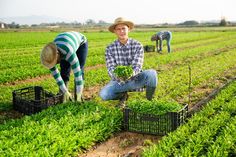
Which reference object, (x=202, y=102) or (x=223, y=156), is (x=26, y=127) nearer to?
(x=223, y=156)

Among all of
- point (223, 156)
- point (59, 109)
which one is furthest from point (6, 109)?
point (223, 156)

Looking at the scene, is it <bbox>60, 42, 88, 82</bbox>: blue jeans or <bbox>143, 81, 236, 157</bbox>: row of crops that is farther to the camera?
<bbox>60, 42, 88, 82</bbox>: blue jeans

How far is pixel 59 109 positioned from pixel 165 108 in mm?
1989

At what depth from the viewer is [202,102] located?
8.23 metres

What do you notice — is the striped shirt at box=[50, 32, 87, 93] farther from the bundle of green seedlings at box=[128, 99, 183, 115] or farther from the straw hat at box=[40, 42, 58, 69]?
the bundle of green seedlings at box=[128, 99, 183, 115]

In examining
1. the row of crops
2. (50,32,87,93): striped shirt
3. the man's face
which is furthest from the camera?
the man's face

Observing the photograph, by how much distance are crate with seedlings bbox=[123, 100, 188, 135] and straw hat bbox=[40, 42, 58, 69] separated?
1.53 meters

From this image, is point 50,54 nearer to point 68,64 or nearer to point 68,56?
point 68,56

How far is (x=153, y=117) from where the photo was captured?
5.80m

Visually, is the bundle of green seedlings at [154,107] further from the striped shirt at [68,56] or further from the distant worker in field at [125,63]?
the striped shirt at [68,56]

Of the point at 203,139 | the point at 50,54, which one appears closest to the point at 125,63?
the point at 50,54

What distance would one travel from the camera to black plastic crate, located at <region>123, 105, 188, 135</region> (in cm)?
580

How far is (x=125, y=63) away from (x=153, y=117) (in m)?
2.13

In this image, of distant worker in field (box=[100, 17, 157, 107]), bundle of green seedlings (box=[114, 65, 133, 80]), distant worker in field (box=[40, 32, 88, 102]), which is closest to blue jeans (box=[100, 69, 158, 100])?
distant worker in field (box=[100, 17, 157, 107])
